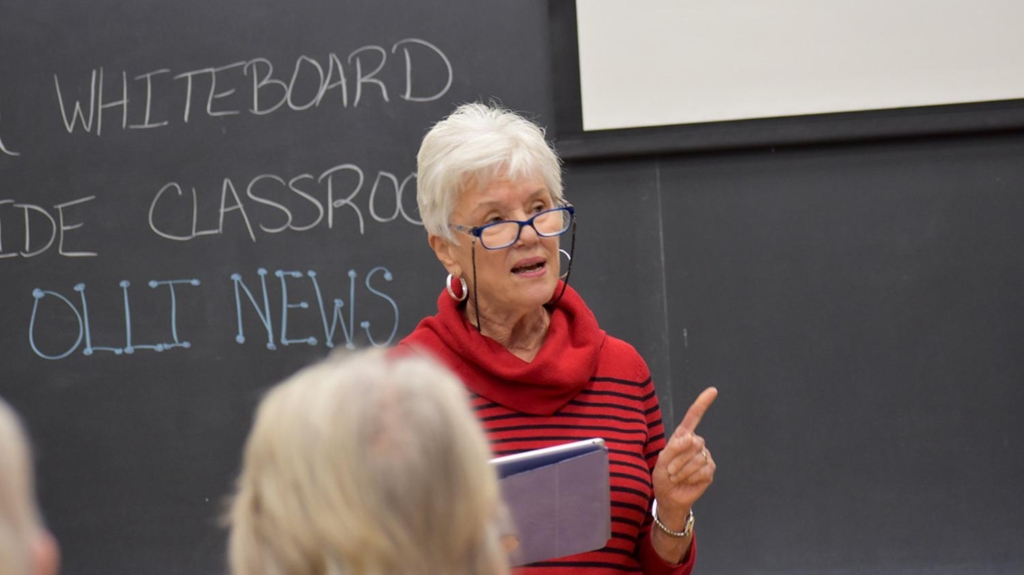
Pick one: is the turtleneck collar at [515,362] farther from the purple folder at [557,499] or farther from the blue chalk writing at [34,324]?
the blue chalk writing at [34,324]

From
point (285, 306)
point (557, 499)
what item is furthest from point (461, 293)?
point (285, 306)

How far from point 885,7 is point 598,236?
84 centimetres

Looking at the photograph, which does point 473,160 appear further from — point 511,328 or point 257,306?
point 257,306

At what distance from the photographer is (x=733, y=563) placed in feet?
8.35

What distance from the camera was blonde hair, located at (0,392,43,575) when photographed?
69 centimetres

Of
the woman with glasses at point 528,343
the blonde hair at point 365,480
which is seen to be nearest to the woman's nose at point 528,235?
the woman with glasses at point 528,343

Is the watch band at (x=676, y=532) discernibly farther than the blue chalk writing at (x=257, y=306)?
No

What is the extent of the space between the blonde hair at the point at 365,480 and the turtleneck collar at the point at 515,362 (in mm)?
747

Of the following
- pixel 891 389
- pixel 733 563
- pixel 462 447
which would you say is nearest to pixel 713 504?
pixel 733 563

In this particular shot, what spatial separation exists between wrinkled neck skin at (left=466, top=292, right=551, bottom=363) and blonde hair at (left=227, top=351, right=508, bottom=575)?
84cm

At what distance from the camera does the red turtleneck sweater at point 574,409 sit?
1.51 metres

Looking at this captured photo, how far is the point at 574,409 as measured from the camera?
5.07 ft

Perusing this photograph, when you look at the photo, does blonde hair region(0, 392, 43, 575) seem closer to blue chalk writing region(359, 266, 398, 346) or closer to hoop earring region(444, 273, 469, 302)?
hoop earring region(444, 273, 469, 302)

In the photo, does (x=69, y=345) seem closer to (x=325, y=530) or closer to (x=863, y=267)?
(x=863, y=267)
